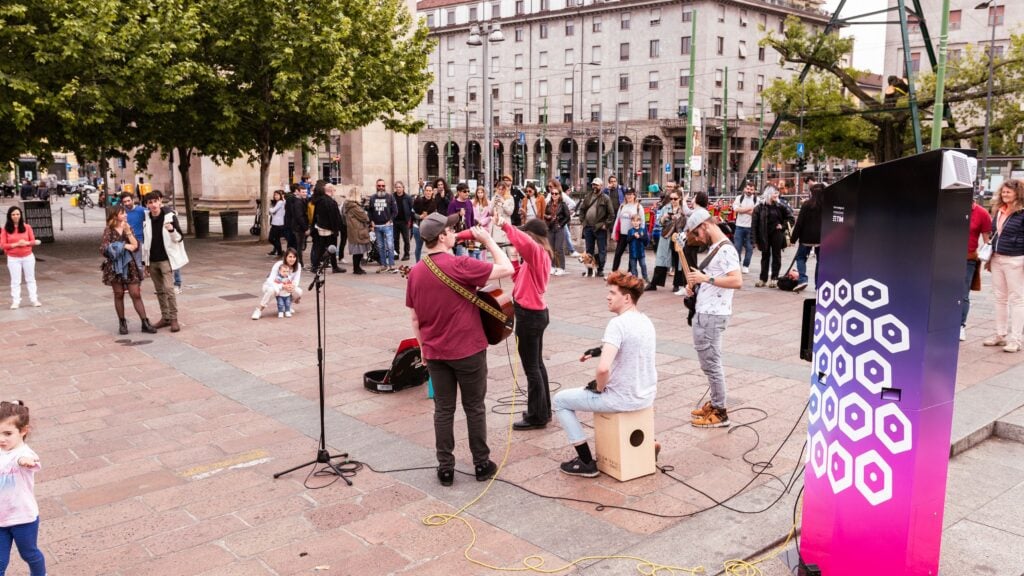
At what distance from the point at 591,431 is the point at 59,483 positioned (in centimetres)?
403

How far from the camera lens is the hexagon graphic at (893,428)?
11.8 feet

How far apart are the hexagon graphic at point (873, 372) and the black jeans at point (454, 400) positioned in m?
2.62

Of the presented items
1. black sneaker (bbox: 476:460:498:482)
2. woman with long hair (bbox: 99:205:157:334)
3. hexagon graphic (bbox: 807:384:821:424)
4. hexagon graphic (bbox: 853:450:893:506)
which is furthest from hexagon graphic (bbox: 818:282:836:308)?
woman with long hair (bbox: 99:205:157:334)

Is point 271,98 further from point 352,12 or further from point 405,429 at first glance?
point 405,429

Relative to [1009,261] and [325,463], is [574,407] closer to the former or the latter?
[325,463]

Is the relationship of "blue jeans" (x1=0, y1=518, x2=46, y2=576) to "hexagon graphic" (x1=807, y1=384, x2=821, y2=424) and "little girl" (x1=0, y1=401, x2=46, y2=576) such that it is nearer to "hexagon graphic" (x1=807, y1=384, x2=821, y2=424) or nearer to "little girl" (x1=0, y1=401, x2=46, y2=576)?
"little girl" (x1=0, y1=401, x2=46, y2=576)

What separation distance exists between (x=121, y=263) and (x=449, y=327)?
24.0ft

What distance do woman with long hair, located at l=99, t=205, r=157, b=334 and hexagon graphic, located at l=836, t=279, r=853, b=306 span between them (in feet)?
31.4

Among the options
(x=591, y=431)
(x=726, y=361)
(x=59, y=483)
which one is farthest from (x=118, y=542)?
(x=726, y=361)

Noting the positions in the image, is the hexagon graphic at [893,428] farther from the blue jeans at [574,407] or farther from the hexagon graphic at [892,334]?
the blue jeans at [574,407]

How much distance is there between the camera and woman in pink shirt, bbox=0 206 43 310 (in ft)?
41.4

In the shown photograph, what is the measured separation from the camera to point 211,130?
879 inches

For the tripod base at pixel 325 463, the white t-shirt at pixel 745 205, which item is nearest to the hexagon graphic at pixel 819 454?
the tripod base at pixel 325 463

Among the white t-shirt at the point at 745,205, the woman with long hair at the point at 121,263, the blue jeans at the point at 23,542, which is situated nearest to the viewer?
the blue jeans at the point at 23,542
